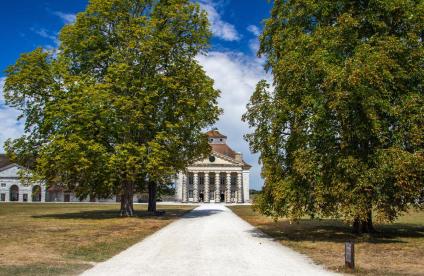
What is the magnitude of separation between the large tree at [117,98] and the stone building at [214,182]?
79.3m

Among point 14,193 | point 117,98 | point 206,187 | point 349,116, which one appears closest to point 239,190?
point 206,187

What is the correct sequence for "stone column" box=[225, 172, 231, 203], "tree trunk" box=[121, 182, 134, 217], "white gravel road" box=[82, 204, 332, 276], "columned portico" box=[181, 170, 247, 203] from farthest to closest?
1. "columned portico" box=[181, 170, 247, 203]
2. "stone column" box=[225, 172, 231, 203]
3. "tree trunk" box=[121, 182, 134, 217]
4. "white gravel road" box=[82, 204, 332, 276]

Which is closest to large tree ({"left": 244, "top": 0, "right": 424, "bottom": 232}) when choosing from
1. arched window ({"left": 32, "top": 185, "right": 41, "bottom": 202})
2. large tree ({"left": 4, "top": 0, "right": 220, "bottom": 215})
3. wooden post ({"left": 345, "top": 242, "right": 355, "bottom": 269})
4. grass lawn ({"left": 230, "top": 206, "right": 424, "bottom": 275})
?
grass lawn ({"left": 230, "top": 206, "right": 424, "bottom": 275})

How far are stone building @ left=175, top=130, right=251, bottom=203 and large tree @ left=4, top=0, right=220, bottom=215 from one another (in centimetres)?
7929

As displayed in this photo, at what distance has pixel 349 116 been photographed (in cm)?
1934

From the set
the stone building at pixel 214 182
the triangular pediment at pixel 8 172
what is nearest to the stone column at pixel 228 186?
the stone building at pixel 214 182

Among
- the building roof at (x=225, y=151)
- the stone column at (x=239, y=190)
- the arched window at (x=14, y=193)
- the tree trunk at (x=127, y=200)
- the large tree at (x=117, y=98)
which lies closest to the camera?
the large tree at (x=117, y=98)

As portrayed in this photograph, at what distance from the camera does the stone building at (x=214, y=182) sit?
118 m

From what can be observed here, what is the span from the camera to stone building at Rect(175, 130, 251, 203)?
389ft

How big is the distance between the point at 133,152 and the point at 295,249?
19.2m

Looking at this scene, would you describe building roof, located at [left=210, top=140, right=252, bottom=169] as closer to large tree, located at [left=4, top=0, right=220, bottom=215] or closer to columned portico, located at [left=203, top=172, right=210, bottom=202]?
columned portico, located at [left=203, top=172, right=210, bottom=202]

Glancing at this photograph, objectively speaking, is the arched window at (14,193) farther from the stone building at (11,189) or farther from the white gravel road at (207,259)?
the white gravel road at (207,259)

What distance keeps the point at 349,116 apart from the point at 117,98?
19208 mm

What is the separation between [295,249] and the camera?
56.9ft
